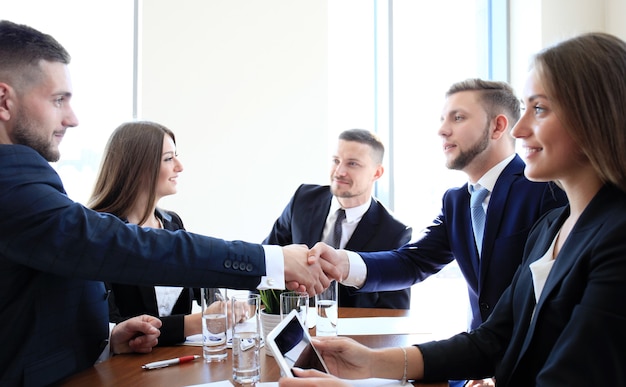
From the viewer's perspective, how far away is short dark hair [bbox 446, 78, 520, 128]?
262 centimetres

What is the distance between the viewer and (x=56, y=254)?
4.57ft

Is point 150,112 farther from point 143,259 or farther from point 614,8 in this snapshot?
point 614,8

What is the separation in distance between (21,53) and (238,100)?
280cm

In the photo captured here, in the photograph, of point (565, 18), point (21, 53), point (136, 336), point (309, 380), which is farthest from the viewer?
point (565, 18)

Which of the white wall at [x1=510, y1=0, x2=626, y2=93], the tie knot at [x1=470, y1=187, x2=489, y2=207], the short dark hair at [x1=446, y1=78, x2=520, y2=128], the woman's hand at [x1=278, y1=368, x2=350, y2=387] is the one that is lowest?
the woman's hand at [x1=278, y1=368, x2=350, y2=387]

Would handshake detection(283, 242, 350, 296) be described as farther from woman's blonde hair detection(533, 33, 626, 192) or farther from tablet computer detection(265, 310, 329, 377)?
woman's blonde hair detection(533, 33, 626, 192)

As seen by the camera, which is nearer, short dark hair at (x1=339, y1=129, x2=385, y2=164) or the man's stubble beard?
the man's stubble beard

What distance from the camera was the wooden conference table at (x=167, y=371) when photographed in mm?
1416

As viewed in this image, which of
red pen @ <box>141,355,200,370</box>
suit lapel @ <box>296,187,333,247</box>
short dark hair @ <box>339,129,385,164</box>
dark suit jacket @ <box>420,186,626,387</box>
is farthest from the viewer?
short dark hair @ <box>339,129,385,164</box>

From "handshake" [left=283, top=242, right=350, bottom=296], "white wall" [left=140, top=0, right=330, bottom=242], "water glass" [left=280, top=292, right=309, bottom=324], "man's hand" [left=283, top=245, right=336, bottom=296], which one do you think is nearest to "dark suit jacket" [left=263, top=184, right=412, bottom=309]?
"handshake" [left=283, top=242, right=350, bottom=296]

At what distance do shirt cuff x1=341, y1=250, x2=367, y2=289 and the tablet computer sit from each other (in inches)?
43.0

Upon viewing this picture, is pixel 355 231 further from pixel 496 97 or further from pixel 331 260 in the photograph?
pixel 496 97

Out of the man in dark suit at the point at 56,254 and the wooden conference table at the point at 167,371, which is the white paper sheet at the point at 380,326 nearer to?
the wooden conference table at the point at 167,371

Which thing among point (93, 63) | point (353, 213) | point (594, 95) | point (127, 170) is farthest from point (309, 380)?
Answer: point (93, 63)
